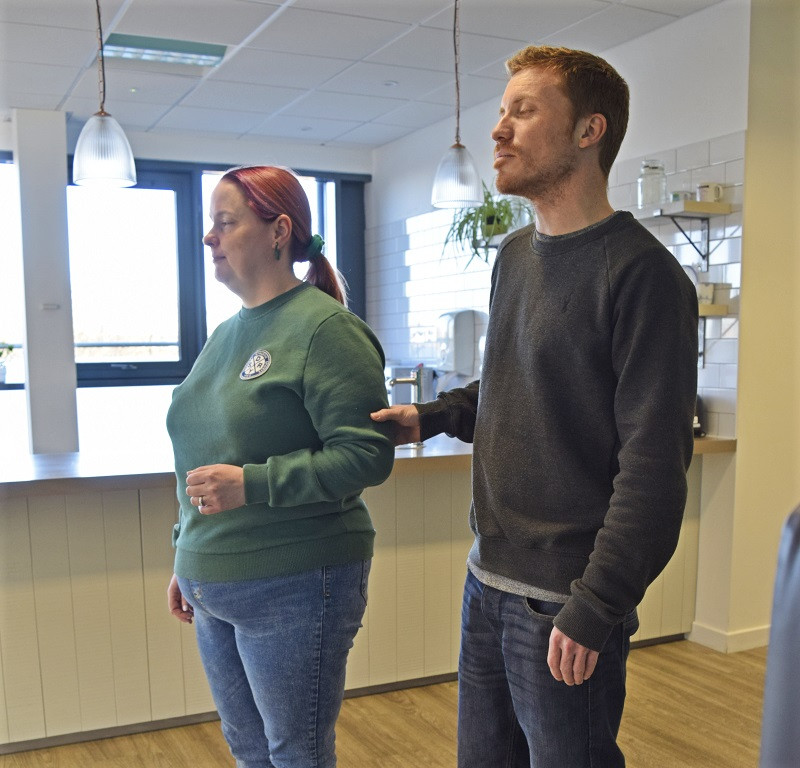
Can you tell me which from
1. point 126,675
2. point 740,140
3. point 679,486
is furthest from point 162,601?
point 740,140

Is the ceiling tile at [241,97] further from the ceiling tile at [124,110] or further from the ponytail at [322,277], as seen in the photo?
the ponytail at [322,277]

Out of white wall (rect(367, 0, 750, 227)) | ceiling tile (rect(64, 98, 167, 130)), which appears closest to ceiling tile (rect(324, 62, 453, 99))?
white wall (rect(367, 0, 750, 227))

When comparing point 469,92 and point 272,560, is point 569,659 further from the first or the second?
point 469,92

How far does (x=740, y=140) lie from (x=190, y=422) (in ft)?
8.39

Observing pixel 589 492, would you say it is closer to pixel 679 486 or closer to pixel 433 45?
pixel 679 486

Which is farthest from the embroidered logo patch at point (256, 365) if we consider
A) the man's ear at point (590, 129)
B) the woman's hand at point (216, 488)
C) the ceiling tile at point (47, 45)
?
the ceiling tile at point (47, 45)

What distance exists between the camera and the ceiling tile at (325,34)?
11.8ft

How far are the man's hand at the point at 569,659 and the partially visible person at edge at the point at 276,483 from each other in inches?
15.7

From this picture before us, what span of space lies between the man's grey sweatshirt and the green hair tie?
15.0 inches

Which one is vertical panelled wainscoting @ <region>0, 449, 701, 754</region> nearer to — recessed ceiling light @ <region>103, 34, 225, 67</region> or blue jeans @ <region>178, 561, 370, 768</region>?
blue jeans @ <region>178, 561, 370, 768</region>

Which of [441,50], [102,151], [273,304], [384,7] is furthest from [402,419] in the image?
[441,50]

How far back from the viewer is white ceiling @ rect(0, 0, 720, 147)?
137 inches

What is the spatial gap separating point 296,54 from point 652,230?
1.78 meters

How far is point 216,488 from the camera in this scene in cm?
133
